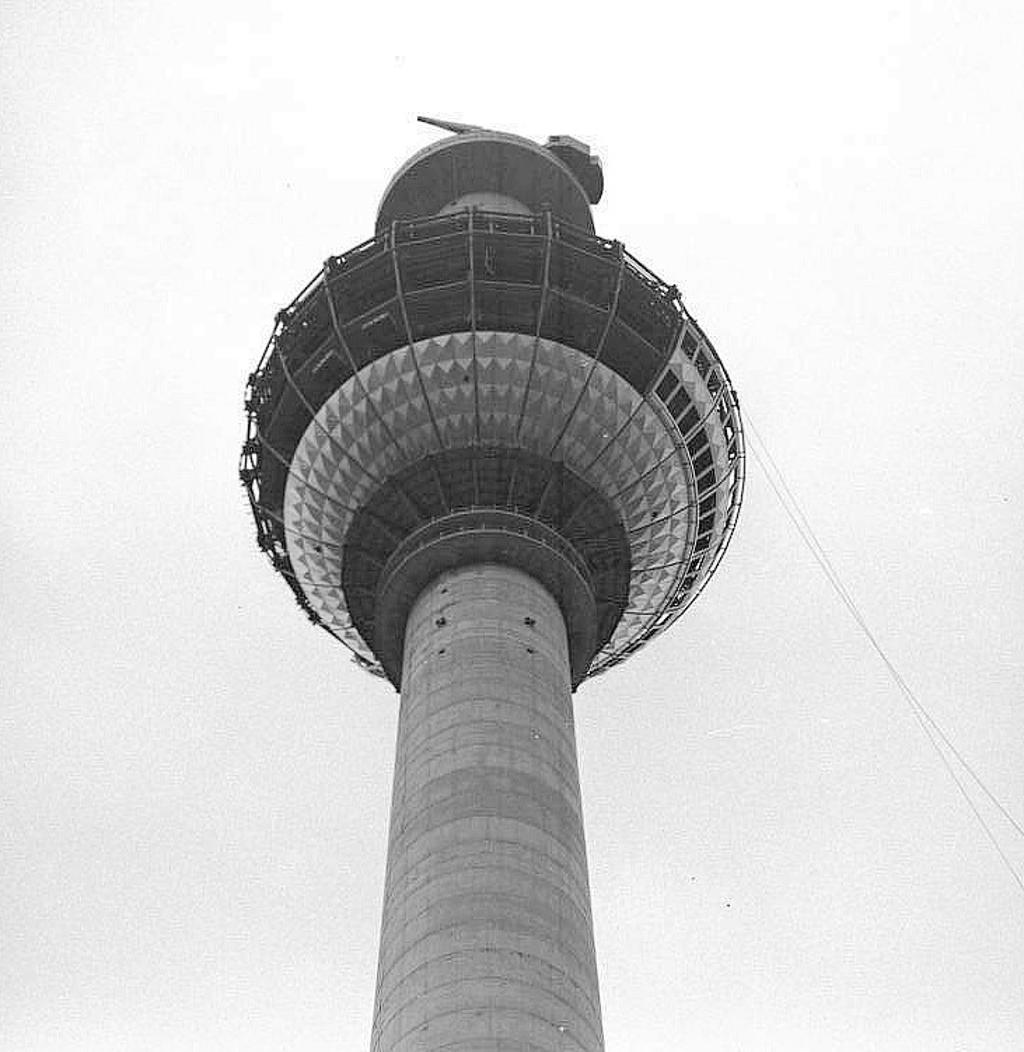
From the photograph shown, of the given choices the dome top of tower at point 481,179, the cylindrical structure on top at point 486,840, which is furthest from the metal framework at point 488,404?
the dome top of tower at point 481,179

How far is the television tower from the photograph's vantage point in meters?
39.7

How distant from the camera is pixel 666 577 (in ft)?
165

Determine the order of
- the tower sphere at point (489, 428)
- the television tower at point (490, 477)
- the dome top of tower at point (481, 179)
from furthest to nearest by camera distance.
Result: the dome top of tower at point (481, 179) < the tower sphere at point (489, 428) < the television tower at point (490, 477)

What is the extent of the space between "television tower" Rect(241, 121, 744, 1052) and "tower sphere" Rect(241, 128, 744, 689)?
7 cm

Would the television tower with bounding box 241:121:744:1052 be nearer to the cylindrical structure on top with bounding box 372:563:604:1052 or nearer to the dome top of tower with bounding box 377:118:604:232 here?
the cylindrical structure on top with bounding box 372:563:604:1052

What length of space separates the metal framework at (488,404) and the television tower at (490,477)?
8 centimetres

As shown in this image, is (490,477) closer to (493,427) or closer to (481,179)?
(493,427)

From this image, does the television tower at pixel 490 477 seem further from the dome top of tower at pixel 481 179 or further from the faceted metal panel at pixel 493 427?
the dome top of tower at pixel 481 179

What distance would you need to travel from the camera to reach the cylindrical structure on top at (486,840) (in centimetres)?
3291

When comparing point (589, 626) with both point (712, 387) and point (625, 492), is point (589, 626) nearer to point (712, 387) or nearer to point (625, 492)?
point (625, 492)

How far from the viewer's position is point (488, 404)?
45.4 meters

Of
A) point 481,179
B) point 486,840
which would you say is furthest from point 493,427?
point 486,840

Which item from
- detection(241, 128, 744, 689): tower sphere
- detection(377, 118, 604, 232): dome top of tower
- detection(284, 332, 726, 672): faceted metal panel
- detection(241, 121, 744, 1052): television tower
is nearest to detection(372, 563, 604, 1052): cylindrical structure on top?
detection(241, 121, 744, 1052): television tower

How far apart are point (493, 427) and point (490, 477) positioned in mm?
1636
